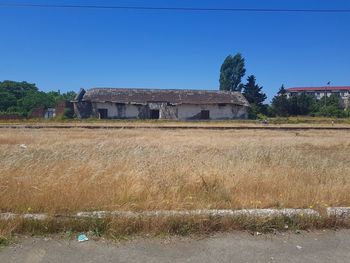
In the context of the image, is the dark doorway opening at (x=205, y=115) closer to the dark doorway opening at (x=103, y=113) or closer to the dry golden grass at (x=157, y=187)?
the dark doorway opening at (x=103, y=113)

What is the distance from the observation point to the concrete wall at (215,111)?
57375mm

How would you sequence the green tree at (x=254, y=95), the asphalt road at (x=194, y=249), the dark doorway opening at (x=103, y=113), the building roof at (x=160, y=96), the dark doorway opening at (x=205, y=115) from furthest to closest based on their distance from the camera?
1. the green tree at (x=254, y=95)
2. the dark doorway opening at (x=205, y=115)
3. the building roof at (x=160, y=96)
4. the dark doorway opening at (x=103, y=113)
5. the asphalt road at (x=194, y=249)

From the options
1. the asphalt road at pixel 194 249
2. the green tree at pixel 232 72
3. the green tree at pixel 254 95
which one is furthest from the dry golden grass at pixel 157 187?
the green tree at pixel 232 72

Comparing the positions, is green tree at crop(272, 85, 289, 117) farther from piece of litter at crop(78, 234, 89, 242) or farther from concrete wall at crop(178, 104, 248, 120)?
piece of litter at crop(78, 234, 89, 242)

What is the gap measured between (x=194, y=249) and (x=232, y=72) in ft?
278

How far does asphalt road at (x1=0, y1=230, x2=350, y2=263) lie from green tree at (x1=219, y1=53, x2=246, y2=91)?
82878 mm

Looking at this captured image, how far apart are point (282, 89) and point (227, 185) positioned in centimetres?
7885

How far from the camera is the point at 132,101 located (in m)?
56.8

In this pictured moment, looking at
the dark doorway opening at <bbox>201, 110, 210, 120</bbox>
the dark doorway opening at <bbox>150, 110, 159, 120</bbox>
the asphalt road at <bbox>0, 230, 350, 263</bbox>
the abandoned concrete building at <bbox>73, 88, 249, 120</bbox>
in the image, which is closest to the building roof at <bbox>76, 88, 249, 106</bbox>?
the abandoned concrete building at <bbox>73, 88, 249, 120</bbox>

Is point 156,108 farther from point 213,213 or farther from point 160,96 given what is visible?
point 213,213

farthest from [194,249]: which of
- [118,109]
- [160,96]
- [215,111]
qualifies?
[160,96]

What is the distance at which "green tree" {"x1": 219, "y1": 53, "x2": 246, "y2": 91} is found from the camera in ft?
282

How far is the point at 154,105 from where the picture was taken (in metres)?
57.3

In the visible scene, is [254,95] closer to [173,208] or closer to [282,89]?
[282,89]
